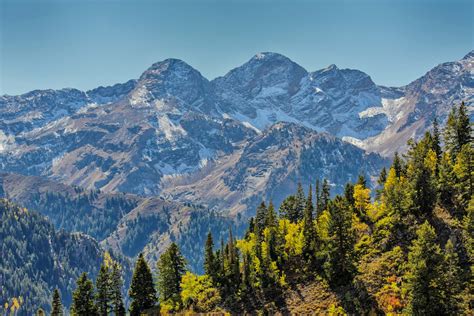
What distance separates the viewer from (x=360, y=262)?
86250 millimetres

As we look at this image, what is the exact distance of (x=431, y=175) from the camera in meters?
88.2

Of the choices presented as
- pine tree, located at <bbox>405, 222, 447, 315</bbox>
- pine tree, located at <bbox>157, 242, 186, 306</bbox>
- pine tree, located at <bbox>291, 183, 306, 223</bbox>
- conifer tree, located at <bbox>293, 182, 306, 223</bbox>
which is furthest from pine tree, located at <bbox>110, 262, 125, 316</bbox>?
pine tree, located at <bbox>405, 222, 447, 315</bbox>

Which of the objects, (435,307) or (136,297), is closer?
(435,307)

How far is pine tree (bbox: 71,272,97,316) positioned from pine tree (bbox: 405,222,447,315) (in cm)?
6376

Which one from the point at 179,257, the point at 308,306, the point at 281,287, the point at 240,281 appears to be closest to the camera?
the point at 308,306

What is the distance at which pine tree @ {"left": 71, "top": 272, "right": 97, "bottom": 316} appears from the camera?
99.5 meters

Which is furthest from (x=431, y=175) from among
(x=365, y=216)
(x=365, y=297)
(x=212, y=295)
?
(x=212, y=295)

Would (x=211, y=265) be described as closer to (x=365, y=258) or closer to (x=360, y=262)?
(x=360, y=262)

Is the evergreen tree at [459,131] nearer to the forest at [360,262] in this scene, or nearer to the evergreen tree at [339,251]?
the forest at [360,262]

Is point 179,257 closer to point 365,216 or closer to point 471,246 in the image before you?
point 365,216

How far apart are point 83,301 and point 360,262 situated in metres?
54.8

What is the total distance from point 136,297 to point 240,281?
23.0 metres

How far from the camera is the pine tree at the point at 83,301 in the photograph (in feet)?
326

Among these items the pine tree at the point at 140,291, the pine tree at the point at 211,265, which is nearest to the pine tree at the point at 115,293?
the pine tree at the point at 140,291
